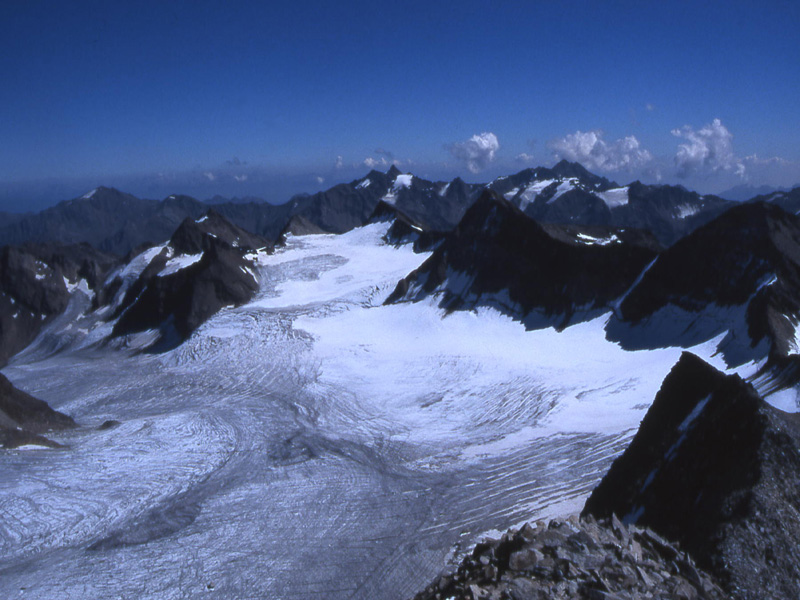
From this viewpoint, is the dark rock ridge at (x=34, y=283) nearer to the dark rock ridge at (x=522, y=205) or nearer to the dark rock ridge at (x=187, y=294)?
the dark rock ridge at (x=187, y=294)

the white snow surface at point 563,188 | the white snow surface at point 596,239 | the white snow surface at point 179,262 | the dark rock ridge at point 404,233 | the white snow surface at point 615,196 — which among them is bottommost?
the white snow surface at point 179,262

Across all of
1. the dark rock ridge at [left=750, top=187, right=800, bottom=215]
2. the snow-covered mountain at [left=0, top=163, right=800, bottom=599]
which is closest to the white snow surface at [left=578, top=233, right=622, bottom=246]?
the snow-covered mountain at [left=0, top=163, right=800, bottom=599]

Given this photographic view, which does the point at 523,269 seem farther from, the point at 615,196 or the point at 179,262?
the point at 615,196

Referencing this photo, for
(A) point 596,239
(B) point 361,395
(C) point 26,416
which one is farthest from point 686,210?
(C) point 26,416

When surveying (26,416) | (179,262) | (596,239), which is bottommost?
(26,416)

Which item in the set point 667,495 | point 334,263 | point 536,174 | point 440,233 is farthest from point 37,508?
→ point 536,174

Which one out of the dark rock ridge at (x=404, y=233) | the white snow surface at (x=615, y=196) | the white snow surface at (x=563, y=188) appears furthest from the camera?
the white snow surface at (x=563, y=188)

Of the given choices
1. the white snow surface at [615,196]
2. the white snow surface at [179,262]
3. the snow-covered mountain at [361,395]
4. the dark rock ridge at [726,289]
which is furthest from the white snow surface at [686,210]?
the white snow surface at [179,262]
